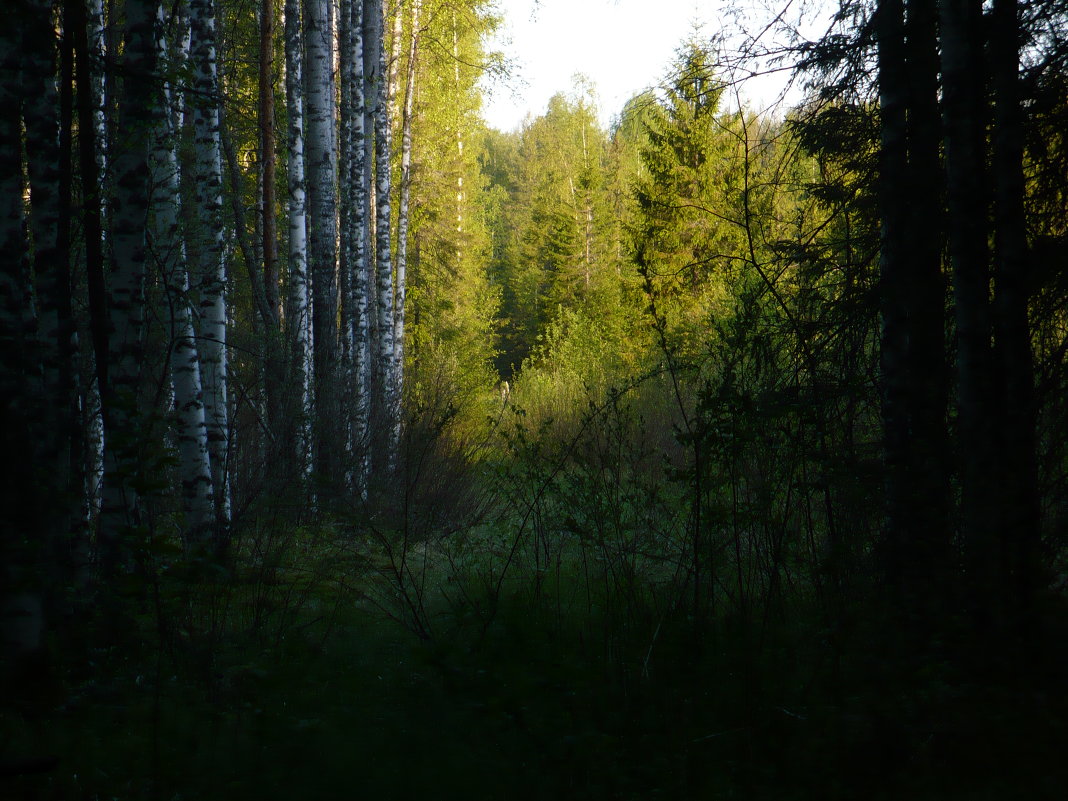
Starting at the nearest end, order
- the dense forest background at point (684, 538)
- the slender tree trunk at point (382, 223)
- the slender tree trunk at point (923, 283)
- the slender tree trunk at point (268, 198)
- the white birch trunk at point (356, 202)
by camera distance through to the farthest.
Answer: the dense forest background at point (684, 538) < the slender tree trunk at point (923, 283) < the slender tree trunk at point (268, 198) < the white birch trunk at point (356, 202) < the slender tree trunk at point (382, 223)

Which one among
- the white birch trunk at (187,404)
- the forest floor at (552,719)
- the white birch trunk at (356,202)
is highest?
the white birch trunk at (356,202)

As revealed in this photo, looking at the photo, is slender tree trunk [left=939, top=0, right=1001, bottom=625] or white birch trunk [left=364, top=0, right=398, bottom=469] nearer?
slender tree trunk [left=939, top=0, right=1001, bottom=625]

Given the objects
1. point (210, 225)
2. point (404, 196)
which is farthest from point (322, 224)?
point (404, 196)

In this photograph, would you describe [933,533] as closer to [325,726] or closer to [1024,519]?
[1024,519]

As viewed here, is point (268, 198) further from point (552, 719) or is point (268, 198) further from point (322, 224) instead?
point (552, 719)

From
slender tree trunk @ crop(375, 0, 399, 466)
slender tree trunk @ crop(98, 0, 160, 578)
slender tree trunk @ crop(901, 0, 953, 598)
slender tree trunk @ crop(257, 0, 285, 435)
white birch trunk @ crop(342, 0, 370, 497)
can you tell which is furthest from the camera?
slender tree trunk @ crop(375, 0, 399, 466)

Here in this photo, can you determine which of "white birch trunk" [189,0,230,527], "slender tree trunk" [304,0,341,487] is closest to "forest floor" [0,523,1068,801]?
"white birch trunk" [189,0,230,527]

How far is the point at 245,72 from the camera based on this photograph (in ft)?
48.4

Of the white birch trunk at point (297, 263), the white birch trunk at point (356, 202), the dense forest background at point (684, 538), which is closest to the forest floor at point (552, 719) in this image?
the dense forest background at point (684, 538)

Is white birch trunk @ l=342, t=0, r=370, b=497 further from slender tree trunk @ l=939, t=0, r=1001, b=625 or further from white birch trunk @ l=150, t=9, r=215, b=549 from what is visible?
slender tree trunk @ l=939, t=0, r=1001, b=625

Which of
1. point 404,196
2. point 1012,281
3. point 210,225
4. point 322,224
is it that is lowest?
point 1012,281

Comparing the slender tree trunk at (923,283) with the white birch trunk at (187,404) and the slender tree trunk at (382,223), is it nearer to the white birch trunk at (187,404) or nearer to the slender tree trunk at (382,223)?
the white birch trunk at (187,404)

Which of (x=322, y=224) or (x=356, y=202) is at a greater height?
(x=356, y=202)

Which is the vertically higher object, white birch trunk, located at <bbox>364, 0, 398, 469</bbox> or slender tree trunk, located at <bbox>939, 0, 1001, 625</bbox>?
white birch trunk, located at <bbox>364, 0, 398, 469</bbox>
